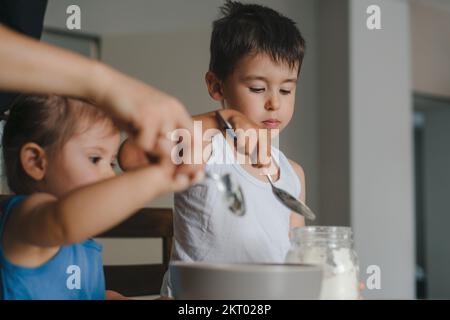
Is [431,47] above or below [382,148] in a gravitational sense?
above

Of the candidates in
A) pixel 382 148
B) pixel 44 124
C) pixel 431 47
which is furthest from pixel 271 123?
pixel 431 47

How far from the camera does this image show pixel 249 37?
2.10 ft

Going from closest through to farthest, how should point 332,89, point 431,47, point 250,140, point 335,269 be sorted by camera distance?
point 335,269, point 250,140, point 332,89, point 431,47

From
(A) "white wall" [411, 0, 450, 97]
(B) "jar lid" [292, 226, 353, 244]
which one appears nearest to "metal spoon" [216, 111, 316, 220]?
(B) "jar lid" [292, 226, 353, 244]

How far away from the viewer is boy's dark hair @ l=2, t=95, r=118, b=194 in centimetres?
50

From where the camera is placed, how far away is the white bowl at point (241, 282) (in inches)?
14.3

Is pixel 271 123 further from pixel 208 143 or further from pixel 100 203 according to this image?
pixel 100 203

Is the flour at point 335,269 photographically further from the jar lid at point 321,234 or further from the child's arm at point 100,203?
the child's arm at point 100,203

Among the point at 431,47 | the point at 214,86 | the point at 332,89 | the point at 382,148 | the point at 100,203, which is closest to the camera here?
the point at 100,203

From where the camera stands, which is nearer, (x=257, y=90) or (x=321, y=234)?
(x=321, y=234)

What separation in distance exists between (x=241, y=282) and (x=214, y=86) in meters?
0.36

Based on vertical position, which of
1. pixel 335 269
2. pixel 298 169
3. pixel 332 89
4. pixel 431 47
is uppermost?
pixel 431 47

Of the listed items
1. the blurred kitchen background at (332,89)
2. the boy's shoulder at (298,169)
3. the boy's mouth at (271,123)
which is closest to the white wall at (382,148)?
the blurred kitchen background at (332,89)

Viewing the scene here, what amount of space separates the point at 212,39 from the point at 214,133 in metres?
0.15
